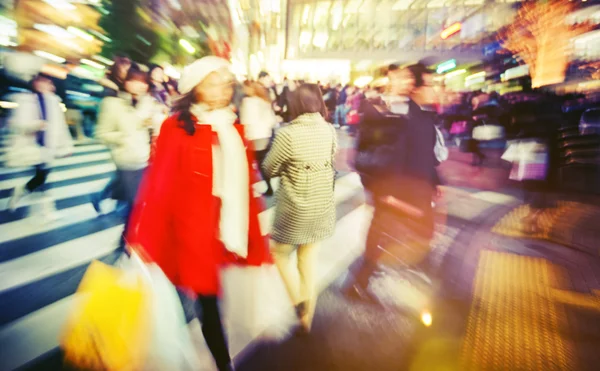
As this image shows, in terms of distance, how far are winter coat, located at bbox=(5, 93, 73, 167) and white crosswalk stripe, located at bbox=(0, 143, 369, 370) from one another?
2.90ft

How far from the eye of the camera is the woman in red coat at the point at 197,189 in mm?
1749

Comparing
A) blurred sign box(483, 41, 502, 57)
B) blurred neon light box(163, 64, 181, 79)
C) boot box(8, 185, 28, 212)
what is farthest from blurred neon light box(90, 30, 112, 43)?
blurred sign box(483, 41, 502, 57)

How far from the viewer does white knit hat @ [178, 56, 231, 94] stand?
176 centimetres

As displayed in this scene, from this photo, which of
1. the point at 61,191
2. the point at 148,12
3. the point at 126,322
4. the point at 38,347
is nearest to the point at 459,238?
the point at 126,322

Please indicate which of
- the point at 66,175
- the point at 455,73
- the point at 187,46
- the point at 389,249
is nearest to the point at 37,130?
the point at 66,175

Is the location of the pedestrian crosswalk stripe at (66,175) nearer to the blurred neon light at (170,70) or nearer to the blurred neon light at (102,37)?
the blurred neon light at (102,37)

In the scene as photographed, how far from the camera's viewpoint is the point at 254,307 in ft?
8.98

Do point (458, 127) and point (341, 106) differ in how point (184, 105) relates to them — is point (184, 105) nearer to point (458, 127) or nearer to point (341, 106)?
point (458, 127)

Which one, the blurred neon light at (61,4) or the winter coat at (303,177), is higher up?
the blurred neon light at (61,4)

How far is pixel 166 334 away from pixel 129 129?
2.10m

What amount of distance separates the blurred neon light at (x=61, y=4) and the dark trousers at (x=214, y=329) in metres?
10.6

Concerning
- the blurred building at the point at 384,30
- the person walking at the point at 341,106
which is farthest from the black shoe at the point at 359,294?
the blurred building at the point at 384,30

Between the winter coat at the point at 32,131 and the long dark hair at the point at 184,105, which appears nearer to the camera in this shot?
the long dark hair at the point at 184,105

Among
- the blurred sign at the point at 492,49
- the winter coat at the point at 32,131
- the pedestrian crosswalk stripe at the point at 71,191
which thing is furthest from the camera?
the blurred sign at the point at 492,49
